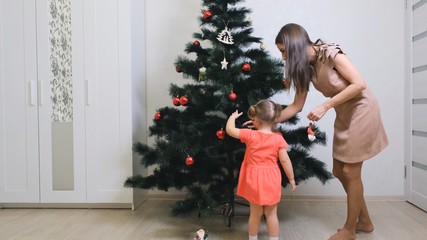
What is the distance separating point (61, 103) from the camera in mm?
2680

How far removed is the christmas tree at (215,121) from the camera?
2137 mm

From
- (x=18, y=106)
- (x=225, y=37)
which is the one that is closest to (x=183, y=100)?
(x=225, y=37)

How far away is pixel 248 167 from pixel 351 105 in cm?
68

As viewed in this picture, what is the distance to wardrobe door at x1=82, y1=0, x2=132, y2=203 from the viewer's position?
262 centimetres

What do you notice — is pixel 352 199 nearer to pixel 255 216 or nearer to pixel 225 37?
pixel 255 216

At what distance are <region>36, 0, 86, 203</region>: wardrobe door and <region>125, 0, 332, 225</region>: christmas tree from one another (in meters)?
0.60

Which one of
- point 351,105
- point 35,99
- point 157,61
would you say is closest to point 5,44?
point 35,99

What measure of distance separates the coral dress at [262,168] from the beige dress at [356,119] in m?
0.41

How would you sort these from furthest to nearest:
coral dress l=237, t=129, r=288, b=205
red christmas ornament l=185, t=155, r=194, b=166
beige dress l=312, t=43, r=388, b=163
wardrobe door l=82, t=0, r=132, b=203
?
wardrobe door l=82, t=0, r=132, b=203 → red christmas ornament l=185, t=155, r=194, b=166 → beige dress l=312, t=43, r=388, b=163 → coral dress l=237, t=129, r=288, b=205

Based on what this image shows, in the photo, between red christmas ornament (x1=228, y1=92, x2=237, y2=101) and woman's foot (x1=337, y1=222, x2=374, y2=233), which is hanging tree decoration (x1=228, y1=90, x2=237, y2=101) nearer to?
red christmas ornament (x1=228, y1=92, x2=237, y2=101)

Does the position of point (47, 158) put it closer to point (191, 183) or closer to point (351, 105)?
point (191, 183)

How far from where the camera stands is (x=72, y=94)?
2666 millimetres

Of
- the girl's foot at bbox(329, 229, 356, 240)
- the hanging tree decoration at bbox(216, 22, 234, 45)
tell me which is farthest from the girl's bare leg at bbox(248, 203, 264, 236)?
the hanging tree decoration at bbox(216, 22, 234, 45)

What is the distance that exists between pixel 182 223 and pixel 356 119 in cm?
127
